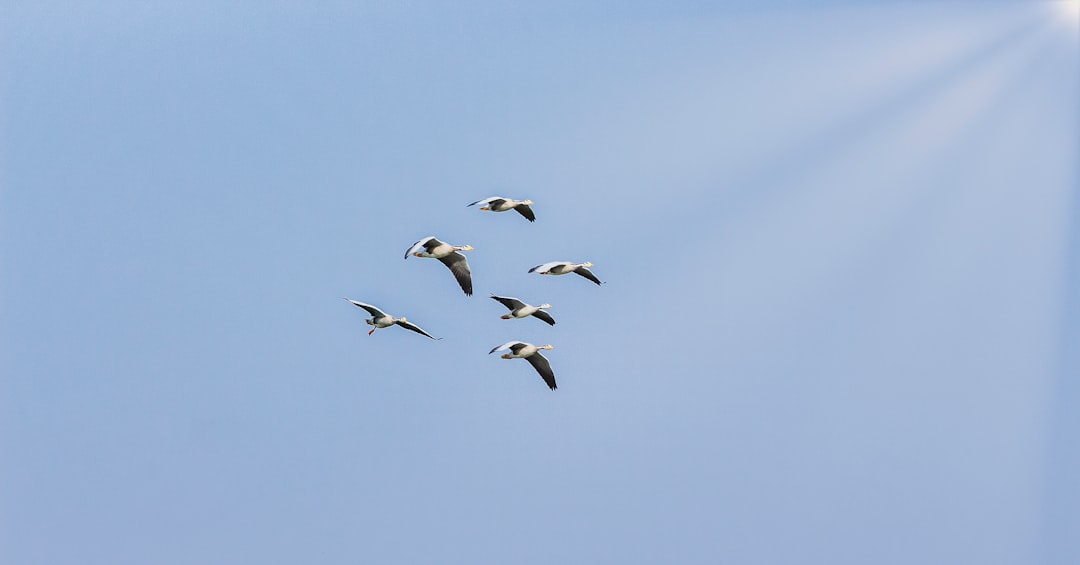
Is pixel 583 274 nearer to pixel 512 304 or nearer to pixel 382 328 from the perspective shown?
pixel 512 304

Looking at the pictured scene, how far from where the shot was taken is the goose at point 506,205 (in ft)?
74.9

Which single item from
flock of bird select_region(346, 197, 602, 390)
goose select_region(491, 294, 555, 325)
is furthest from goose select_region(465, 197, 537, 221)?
goose select_region(491, 294, 555, 325)

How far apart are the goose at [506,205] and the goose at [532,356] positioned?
1.50 metres

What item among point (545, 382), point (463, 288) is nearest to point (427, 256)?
point (463, 288)

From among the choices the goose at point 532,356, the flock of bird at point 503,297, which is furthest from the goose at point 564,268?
the goose at point 532,356

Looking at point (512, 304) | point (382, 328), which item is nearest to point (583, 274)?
point (512, 304)

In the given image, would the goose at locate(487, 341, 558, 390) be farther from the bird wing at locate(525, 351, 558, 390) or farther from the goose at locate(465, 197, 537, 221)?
the goose at locate(465, 197, 537, 221)

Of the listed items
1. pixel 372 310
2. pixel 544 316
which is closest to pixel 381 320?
pixel 372 310

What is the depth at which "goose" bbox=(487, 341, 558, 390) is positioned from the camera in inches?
907

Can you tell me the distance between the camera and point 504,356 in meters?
23.2

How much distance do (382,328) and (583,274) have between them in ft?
7.71

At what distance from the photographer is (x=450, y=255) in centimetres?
2308

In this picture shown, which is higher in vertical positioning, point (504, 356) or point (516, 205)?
point (516, 205)

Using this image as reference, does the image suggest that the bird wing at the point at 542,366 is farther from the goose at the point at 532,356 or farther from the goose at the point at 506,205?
the goose at the point at 506,205
